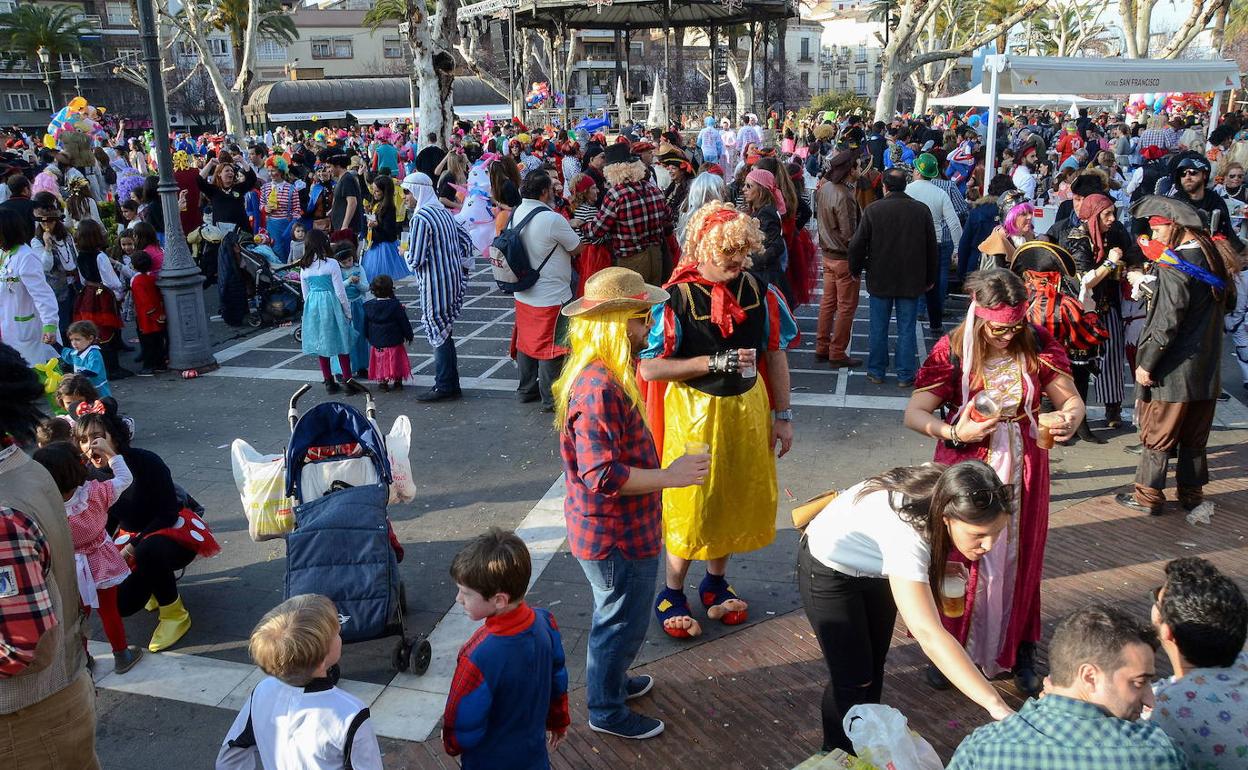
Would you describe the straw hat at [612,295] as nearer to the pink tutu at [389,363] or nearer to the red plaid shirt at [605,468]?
the red plaid shirt at [605,468]

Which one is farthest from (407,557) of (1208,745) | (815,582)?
(1208,745)

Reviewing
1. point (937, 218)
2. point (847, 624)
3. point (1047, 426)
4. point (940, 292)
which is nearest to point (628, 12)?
point (937, 218)

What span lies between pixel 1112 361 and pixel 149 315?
8498 mm

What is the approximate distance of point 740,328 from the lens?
434 cm

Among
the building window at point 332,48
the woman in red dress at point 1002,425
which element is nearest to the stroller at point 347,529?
the woman in red dress at point 1002,425

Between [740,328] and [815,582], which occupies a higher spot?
[740,328]

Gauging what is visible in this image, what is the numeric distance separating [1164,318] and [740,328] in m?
2.68

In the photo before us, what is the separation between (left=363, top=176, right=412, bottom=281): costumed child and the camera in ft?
34.2

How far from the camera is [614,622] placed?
142 inches

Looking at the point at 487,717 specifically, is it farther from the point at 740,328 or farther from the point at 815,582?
the point at 740,328

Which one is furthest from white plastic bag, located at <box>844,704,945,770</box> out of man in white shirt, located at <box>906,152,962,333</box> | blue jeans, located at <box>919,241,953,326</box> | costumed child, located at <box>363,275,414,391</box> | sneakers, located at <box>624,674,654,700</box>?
blue jeans, located at <box>919,241,953,326</box>

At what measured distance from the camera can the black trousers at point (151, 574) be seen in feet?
15.1

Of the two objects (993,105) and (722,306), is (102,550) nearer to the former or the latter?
(722,306)

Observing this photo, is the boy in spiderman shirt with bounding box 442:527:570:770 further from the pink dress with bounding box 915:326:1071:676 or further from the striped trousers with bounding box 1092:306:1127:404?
the striped trousers with bounding box 1092:306:1127:404
